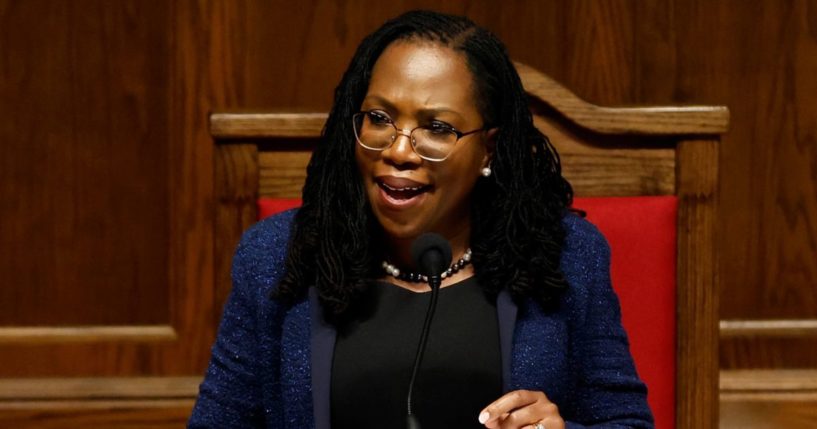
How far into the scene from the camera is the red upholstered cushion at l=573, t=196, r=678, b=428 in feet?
4.24

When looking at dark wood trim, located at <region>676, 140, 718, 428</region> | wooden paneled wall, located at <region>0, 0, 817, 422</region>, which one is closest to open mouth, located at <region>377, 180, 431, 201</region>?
dark wood trim, located at <region>676, 140, 718, 428</region>

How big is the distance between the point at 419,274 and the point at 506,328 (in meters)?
0.10

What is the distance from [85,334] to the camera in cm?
182

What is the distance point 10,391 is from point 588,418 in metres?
0.96

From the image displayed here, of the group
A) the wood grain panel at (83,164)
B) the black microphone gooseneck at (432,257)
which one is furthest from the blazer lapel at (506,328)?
the wood grain panel at (83,164)

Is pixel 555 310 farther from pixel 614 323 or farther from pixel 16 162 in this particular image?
pixel 16 162

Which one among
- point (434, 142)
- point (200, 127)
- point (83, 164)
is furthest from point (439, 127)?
point (83, 164)

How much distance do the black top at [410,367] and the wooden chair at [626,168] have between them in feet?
0.71

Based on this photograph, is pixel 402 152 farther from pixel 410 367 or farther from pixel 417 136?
pixel 410 367

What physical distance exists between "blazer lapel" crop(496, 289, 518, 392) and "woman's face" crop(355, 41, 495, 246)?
0.10 metres

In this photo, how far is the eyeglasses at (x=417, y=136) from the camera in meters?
1.12

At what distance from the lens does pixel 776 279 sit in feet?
5.97

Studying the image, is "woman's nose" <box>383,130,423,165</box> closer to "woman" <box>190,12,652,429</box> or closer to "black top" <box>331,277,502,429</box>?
"woman" <box>190,12,652,429</box>

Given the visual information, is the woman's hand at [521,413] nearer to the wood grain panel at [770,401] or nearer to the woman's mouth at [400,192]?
the woman's mouth at [400,192]
